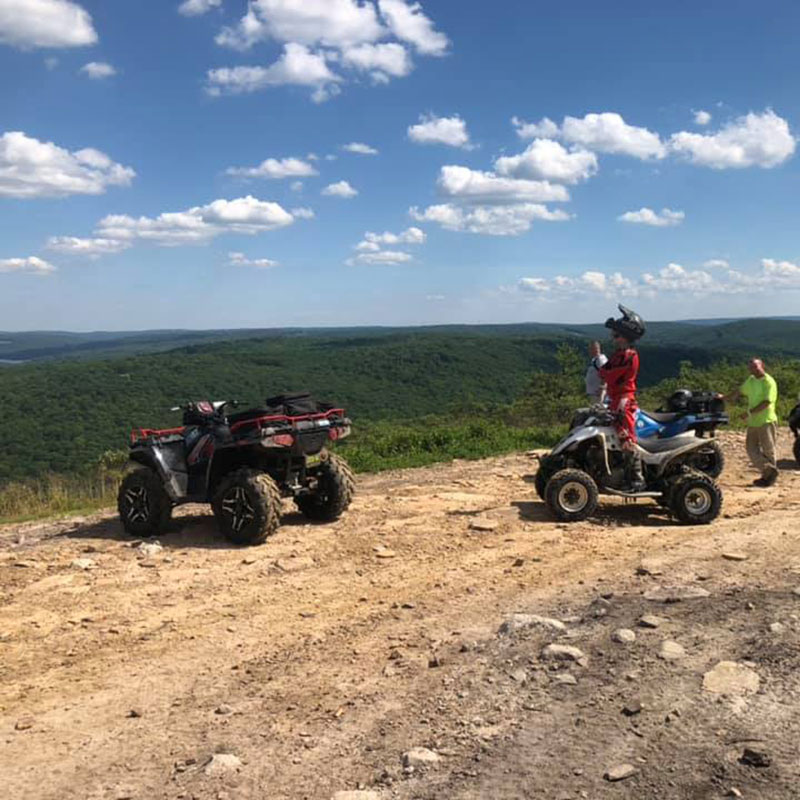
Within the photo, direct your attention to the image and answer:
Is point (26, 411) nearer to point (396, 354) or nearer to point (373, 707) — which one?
point (396, 354)

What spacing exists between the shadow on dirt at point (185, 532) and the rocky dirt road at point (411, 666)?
4.8 inches

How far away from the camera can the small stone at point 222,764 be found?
3594mm

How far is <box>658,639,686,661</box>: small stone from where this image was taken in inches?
168

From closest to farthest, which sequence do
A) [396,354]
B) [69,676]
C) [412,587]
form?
[69,676]
[412,587]
[396,354]

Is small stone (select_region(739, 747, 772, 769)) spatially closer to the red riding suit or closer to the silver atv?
the silver atv

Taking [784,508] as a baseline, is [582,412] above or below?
above

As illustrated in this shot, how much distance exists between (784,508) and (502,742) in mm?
5904

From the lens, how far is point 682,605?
5043 millimetres

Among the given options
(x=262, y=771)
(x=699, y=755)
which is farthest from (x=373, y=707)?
Result: (x=699, y=755)

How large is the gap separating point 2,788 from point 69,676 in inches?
50.4

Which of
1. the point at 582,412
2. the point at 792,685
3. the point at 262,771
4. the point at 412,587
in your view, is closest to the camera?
the point at 262,771

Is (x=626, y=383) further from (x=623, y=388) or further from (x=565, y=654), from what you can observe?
(x=565, y=654)

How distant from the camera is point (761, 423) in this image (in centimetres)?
1040

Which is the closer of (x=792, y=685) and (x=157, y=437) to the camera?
(x=792, y=685)
